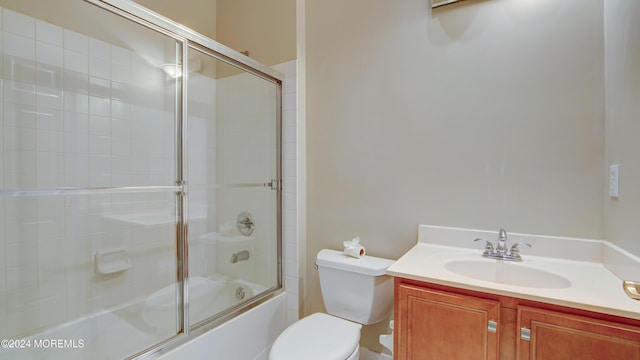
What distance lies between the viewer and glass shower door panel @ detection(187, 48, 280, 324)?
1.97 m

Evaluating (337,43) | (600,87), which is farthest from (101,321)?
(600,87)

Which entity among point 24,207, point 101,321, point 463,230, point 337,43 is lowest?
point 101,321

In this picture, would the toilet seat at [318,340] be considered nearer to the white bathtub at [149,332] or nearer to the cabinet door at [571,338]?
the white bathtub at [149,332]

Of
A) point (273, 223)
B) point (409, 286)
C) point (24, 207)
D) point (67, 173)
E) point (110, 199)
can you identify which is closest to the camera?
point (409, 286)

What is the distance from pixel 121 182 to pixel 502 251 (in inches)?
83.7

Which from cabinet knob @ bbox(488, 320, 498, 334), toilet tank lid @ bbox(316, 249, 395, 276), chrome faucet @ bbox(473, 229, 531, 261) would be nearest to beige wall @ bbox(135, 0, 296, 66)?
toilet tank lid @ bbox(316, 249, 395, 276)

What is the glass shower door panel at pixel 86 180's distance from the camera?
144 cm

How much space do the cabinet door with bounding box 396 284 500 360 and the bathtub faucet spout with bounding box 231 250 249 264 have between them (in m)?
1.26

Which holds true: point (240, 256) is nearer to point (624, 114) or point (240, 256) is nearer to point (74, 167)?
point (74, 167)

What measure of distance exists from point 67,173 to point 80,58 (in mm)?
651

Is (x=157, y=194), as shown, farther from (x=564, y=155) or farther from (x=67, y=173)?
(x=564, y=155)

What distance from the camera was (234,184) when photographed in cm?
203

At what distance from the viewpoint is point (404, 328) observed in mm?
1174

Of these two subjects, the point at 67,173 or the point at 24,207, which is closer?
the point at 24,207
